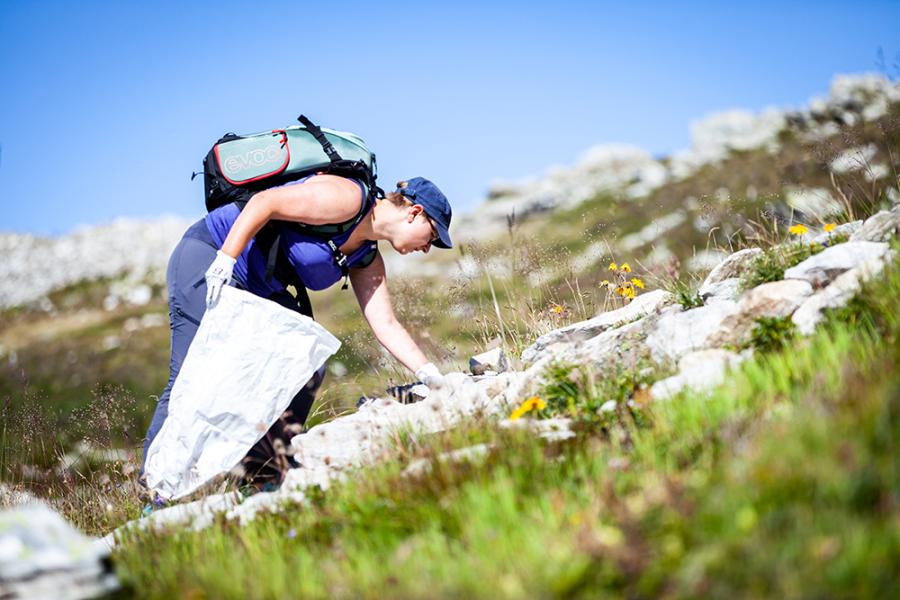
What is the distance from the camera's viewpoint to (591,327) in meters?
4.77

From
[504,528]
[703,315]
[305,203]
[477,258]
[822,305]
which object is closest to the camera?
[504,528]

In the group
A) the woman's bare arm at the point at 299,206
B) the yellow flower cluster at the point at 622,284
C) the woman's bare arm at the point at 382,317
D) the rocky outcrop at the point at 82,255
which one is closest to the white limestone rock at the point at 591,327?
the yellow flower cluster at the point at 622,284

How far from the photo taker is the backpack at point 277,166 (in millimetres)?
4066

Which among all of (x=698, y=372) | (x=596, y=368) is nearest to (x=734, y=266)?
(x=596, y=368)

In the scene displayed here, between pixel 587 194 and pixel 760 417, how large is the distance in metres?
50.2

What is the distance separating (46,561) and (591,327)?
3525mm

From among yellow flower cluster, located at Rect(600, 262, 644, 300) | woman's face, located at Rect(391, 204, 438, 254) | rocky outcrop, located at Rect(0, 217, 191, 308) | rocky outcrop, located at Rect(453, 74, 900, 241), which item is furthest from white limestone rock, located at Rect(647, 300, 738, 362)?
rocky outcrop, located at Rect(0, 217, 191, 308)

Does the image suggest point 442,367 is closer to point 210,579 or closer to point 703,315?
point 703,315

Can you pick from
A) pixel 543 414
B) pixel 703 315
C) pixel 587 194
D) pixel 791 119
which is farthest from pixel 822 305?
pixel 587 194

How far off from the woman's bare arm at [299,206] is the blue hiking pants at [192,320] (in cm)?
36

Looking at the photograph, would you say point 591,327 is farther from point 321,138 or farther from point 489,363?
point 321,138

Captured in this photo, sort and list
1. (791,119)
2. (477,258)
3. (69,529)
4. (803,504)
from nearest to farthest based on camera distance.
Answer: (803,504) → (69,529) → (477,258) → (791,119)

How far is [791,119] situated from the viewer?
37625 mm

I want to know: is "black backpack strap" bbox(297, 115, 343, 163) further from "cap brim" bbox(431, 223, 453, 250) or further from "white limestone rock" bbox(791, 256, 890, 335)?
"white limestone rock" bbox(791, 256, 890, 335)
